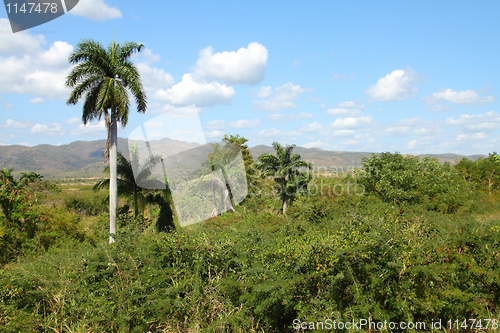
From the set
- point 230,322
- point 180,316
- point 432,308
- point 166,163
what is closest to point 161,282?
point 180,316

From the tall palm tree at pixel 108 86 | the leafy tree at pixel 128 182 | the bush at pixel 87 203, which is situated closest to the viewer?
the tall palm tree at pixel 108 86

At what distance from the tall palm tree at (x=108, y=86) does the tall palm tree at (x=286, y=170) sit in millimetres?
15201

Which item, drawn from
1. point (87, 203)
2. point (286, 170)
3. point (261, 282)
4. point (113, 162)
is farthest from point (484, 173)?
point (87, 203)

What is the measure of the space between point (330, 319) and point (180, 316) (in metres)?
2.27

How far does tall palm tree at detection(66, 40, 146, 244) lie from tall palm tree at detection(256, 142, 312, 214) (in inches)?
598

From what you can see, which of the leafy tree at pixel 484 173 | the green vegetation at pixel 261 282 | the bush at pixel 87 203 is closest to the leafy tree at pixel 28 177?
the bush at pixel 87 203

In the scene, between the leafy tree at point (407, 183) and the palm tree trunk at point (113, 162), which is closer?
the palm tree trunk at point (113, 162)

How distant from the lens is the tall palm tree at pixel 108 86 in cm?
1945

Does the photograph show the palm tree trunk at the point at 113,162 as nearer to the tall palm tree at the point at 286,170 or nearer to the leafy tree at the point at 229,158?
the leafy tree at the point at 229,158

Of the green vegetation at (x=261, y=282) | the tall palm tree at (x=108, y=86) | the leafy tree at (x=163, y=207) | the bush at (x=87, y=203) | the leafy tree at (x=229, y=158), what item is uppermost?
the tall palm tree at (x=108, y=86)

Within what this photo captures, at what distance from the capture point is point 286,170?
3234 centimetres

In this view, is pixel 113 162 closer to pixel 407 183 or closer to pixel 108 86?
pixel 108 86

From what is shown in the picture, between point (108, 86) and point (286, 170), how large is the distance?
18.3 metres

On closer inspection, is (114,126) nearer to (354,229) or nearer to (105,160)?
(105,160)
